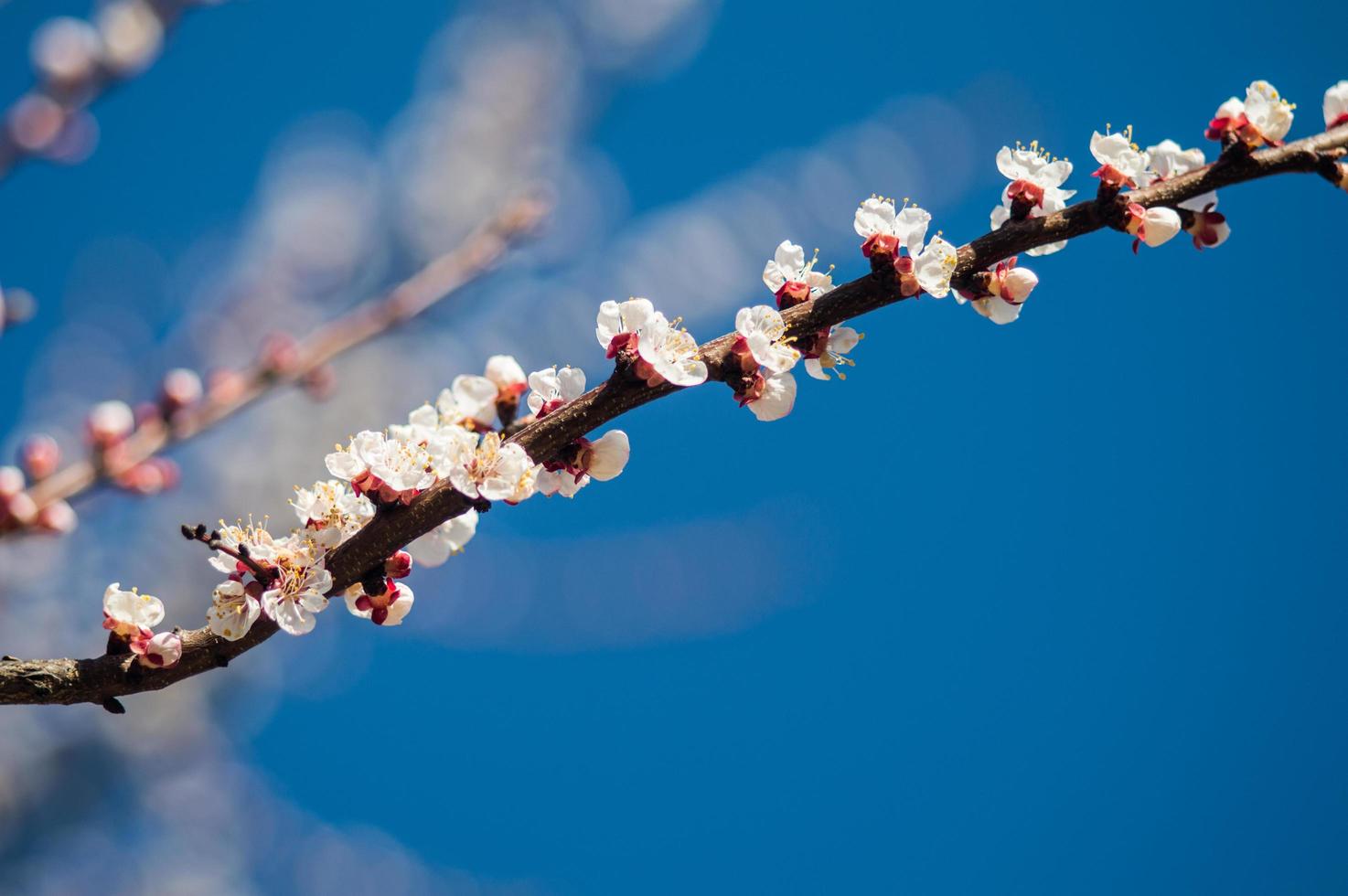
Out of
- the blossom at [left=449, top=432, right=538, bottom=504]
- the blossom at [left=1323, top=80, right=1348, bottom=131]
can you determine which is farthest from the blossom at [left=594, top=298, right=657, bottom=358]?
the blossom at [left=1323, top=80, right=1348, bottom=131]

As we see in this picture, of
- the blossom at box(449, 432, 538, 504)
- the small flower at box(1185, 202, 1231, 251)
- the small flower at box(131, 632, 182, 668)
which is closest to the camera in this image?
the small flower at box(131, 632, 182, 668)

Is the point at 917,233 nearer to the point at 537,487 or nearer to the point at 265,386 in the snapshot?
the point at 537,487

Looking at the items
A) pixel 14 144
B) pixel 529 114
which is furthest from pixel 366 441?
pixel 529 114

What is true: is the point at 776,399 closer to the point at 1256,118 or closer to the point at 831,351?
the point at 831,351

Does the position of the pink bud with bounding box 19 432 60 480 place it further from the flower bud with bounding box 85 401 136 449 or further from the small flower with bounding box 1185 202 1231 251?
the small flower with bounding box 1185 202 1231 251

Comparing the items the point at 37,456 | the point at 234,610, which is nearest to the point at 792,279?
the point at 234,610
